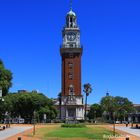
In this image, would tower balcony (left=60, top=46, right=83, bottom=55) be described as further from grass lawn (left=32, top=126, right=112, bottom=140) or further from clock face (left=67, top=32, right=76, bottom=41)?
grass lawn (left=32, top=126, right=112, bottom=140)

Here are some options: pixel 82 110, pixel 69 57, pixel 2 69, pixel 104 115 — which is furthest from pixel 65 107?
pixel 2 69

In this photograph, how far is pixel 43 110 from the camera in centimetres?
12094

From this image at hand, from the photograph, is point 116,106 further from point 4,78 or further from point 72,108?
point 4,78

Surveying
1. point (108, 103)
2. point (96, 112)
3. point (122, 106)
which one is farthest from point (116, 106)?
point (96, 112)

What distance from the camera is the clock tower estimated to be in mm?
133250

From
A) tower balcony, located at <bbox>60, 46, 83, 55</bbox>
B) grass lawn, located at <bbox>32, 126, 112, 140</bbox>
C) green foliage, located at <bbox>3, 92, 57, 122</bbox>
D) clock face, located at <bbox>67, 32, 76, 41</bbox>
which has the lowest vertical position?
grass lawn, located at <bbox>32, 126, 112, 140</bbox>

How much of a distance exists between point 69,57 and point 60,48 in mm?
3942

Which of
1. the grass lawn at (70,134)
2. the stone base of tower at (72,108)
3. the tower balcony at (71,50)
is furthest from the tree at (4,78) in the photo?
the tower balcony at (71,50)

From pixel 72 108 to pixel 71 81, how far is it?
29.0ft

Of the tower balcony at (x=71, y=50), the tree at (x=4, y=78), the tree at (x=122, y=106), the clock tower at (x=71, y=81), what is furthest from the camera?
the tree at (x=122, y=106)

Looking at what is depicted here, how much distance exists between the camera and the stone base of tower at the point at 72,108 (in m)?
134

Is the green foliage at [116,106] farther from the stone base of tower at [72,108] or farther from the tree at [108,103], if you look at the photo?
the stone base of tower at [72,108]

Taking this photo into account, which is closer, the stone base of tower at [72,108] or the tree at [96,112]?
the stone base of tower at [72,108]

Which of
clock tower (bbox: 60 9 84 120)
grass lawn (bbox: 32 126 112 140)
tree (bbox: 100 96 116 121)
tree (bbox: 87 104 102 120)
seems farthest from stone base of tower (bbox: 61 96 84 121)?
grass lawn (bbox: 32 126 112 140)
